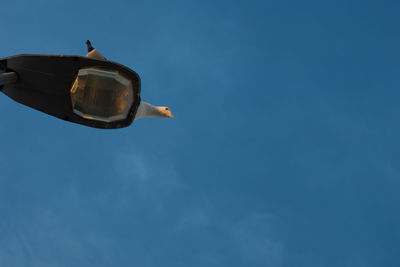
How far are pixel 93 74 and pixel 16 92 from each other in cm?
478

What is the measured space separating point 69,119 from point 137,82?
4.10 metres

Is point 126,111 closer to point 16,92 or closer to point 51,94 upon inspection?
point 51,94

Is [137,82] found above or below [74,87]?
above

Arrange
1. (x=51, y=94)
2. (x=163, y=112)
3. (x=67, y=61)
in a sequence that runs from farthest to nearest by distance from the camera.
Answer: (x=163, y=112) → (x=51, y=94) → (x=67, y=61)

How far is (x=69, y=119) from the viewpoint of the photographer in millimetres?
17734

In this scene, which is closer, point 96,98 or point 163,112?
point 96,98

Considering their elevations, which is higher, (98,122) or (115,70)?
(115,70)

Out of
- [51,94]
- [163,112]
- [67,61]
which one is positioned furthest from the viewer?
[163,112]

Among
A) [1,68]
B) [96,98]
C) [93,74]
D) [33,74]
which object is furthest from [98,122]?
[1,68]

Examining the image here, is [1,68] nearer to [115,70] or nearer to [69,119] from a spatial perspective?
[69,119]

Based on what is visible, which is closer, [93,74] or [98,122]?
[93,74]

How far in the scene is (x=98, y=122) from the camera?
17234 mm

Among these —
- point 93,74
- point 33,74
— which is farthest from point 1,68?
point 93,74

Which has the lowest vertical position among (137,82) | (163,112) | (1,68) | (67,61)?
(1,68)
